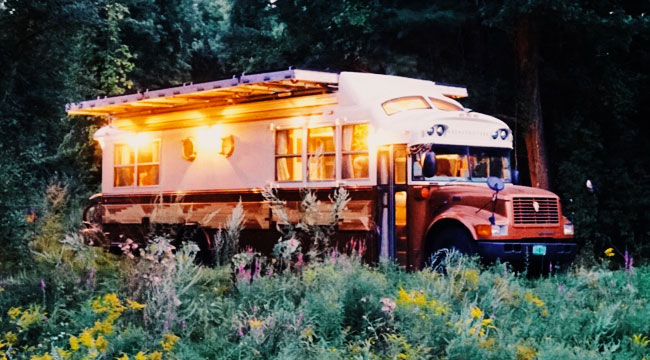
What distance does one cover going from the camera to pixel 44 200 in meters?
12.7

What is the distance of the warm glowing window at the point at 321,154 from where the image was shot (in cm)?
1302

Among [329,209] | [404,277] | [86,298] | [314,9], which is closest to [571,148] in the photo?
[314,9]

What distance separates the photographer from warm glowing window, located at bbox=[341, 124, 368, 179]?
12.6m

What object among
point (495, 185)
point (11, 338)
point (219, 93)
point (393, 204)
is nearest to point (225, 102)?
point (219, 93)

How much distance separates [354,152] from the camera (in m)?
12.7

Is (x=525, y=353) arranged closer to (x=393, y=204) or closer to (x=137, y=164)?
(x=393, y=204)

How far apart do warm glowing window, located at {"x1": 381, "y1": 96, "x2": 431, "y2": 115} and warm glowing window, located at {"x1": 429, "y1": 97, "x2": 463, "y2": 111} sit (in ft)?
0.75

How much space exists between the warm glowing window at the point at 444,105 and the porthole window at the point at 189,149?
4.45 m

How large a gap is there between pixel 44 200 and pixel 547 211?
7.37m

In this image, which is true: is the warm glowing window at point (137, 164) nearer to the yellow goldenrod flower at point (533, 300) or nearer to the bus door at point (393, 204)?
the bus door at point (393, 204)

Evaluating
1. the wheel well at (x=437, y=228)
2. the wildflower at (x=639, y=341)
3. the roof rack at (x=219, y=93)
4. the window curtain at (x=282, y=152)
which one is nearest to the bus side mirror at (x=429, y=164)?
the wheel well at (x=437, y=228)

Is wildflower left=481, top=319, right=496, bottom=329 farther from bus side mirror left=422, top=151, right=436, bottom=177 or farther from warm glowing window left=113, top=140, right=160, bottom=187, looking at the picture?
warm glowing window left=113, top=140, right=160, bottom=187

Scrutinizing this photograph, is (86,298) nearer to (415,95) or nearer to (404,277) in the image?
(404,277)

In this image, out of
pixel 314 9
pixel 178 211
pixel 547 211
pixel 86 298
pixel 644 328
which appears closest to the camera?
pixel 644 328
